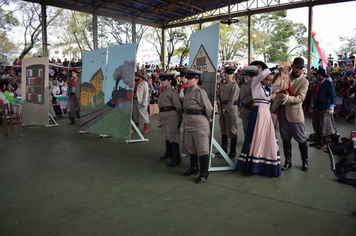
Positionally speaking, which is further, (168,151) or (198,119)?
(168,151)

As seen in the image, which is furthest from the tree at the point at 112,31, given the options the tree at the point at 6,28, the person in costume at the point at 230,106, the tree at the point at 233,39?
the person in costume at the point at 230,106

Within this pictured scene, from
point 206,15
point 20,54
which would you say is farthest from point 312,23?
point 20,54

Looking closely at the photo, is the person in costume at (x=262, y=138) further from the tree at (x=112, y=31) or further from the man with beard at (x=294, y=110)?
the tree at (x=112, y=31)

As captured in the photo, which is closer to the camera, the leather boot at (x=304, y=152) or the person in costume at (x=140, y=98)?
the leather boot at (x=304, y=152)

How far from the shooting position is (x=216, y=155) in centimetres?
533

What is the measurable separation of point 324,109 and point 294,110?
6.49 feet

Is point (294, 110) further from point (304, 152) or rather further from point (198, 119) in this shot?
point (198, 119)

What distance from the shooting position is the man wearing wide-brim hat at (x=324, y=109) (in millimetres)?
5609

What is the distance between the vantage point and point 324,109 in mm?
5715

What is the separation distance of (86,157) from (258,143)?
3.27 metres

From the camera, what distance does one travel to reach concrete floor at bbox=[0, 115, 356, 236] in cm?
258

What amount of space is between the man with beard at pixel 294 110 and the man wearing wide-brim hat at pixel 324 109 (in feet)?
5.33

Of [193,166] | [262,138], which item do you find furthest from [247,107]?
[193,166]

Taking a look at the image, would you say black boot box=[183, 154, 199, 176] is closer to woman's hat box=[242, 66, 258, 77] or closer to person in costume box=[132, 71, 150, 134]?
woman's hat box=[242, 66, 258, 77]
